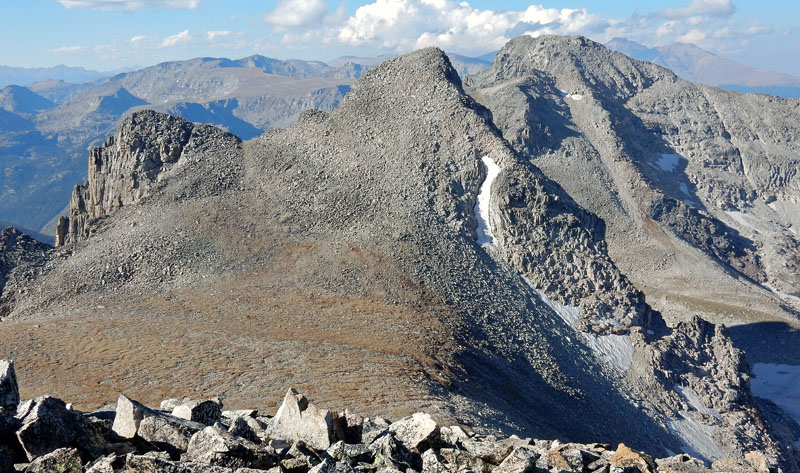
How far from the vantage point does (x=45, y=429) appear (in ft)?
45.3

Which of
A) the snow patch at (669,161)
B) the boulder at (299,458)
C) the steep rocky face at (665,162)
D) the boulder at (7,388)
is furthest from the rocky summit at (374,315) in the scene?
the snow patch at (669,161)

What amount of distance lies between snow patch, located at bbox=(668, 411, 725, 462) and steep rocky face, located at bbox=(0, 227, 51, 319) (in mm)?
54262

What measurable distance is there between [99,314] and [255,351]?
14616 mm

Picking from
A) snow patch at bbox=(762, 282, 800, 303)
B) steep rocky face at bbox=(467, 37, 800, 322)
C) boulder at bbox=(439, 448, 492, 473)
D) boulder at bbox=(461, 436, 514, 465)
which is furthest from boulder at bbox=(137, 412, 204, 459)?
snow patch at bbox=(762, 282, 800, 303)

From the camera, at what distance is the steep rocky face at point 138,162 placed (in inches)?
2213

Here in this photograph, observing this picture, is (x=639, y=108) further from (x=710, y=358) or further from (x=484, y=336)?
(x=484, y=336)

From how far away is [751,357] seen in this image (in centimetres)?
7975

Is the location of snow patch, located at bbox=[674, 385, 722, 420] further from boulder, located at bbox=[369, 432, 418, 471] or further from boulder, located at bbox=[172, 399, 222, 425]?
boulder, located at bbox=[172, 399, 222, 425]

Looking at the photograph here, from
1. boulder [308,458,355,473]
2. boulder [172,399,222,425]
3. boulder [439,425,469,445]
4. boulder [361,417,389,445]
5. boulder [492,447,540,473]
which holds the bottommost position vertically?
boulder [439,425,469,445]

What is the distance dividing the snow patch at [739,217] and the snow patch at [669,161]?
17323 millimetres

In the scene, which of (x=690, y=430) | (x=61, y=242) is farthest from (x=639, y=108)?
(x=61, y=242)

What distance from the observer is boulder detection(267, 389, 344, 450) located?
15461 mm

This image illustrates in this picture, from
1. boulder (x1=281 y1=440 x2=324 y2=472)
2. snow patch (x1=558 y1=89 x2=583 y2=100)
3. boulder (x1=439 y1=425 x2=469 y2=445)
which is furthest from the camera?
snow patch (x1=558 y1=89 x2=583 y2=100)

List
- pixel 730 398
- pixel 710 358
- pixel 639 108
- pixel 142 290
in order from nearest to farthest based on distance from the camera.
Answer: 1. pixel 142 290
2. pixel 730 398
3. pixel 710 358
4. pixel 639 108
